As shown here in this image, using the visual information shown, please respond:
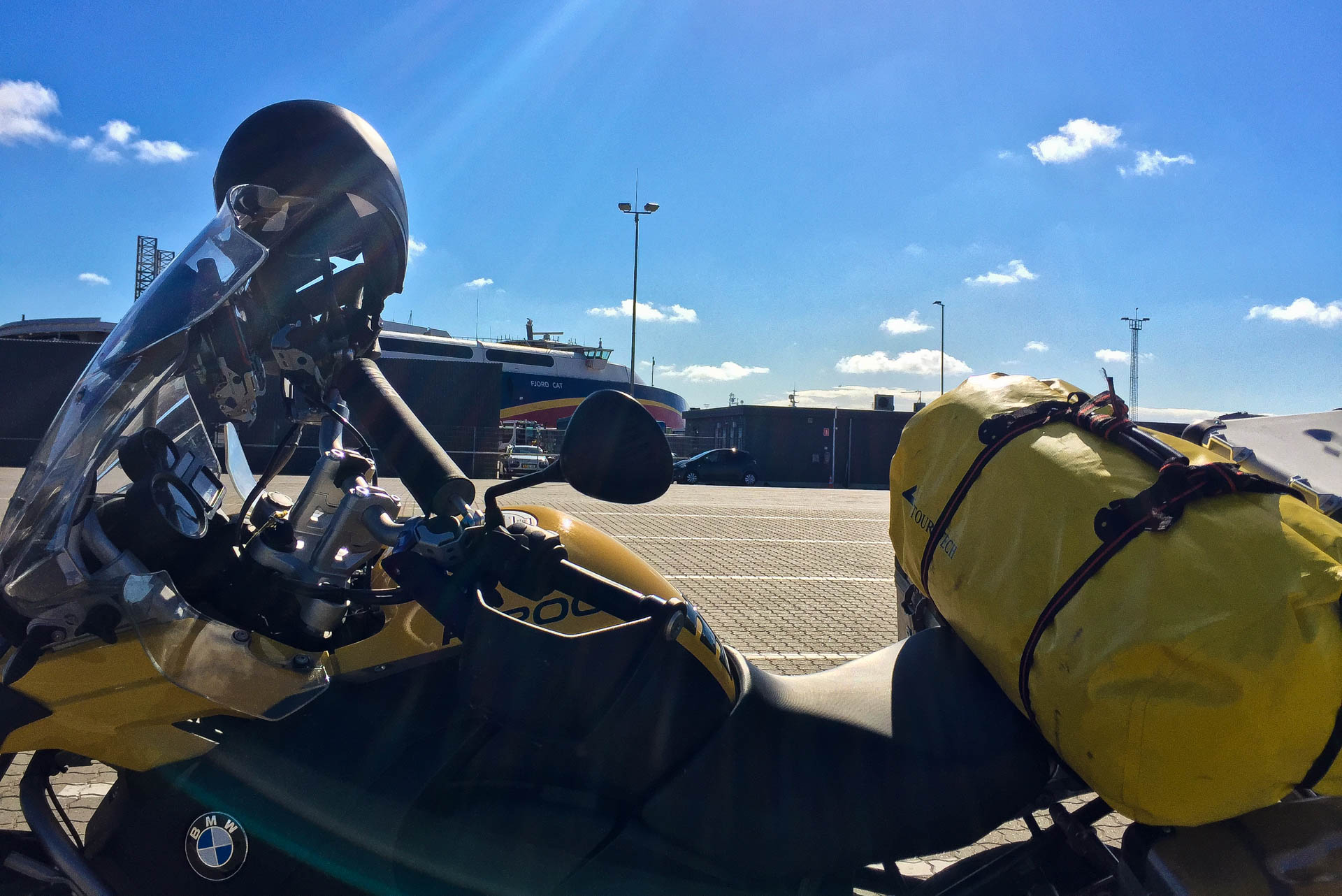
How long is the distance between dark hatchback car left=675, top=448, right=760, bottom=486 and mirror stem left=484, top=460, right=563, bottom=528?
2766cm

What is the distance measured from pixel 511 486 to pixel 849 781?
0.91 metres

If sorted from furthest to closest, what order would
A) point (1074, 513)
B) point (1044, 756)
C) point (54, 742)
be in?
1. point (1044, 756)
2. point (1074, 513)
3. point (54, 742)

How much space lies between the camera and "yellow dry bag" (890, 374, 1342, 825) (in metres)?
1.27

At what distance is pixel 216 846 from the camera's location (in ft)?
4.83

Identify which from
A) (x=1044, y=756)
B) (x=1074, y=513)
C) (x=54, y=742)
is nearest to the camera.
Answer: (x=54, y=742)

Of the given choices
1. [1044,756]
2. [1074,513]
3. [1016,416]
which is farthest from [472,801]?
[1016,416]

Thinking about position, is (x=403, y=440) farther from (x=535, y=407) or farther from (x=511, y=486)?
(x=535, y=407)

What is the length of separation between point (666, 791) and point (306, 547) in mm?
889

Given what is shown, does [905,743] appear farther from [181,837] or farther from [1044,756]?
[181,837]

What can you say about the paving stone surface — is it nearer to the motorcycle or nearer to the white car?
the motorcycle

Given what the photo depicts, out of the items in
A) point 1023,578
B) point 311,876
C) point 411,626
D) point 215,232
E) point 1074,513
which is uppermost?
point 215,232

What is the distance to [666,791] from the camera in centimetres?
156

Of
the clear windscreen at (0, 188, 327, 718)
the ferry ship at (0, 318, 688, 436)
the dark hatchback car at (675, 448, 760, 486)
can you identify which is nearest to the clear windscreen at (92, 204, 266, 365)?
the clear windscreen at (0, 188, 327, 718)

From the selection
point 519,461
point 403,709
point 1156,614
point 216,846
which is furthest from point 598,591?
point 519,461
